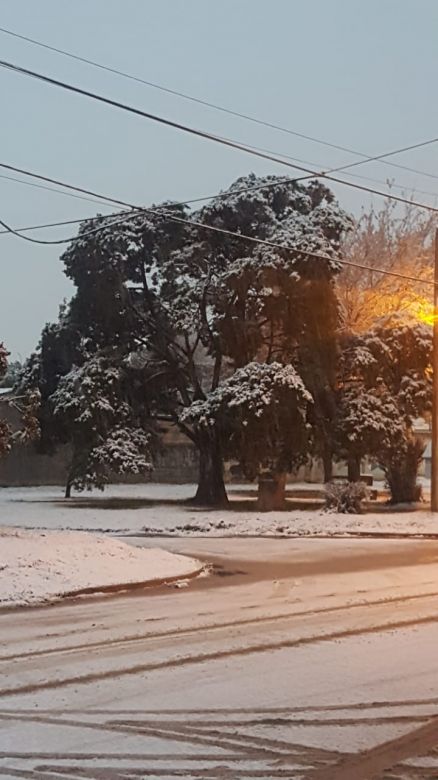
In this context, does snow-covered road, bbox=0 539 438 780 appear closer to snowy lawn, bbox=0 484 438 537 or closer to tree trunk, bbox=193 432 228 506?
snowy lawn, bbox=0 484 438 537

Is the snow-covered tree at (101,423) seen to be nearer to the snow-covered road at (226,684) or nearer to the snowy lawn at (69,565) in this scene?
the snowy lawn at (69,565)

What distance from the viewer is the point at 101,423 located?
33.5m

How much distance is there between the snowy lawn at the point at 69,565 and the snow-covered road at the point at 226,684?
814 millimetres

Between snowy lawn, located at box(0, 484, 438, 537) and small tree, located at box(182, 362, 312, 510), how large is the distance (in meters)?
1.29

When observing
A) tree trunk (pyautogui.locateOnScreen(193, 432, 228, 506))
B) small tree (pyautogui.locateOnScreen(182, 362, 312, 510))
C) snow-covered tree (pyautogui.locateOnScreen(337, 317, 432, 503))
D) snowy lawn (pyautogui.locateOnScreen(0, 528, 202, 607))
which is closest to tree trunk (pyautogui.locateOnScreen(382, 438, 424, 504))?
snow-covered tree (pyautogui.locateOnScreen(337, 317, 432, 503))

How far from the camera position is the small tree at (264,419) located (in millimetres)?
31078

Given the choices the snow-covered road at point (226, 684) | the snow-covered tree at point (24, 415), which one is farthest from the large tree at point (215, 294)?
the snow-covered road at point (226, 684)

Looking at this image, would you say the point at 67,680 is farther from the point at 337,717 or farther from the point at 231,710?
the point at 337,717

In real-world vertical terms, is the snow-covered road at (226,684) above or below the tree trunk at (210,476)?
below

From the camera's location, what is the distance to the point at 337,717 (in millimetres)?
7797

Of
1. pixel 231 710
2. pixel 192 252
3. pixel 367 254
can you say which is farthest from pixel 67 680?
pixel 367 254

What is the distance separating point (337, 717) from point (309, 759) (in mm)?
1130

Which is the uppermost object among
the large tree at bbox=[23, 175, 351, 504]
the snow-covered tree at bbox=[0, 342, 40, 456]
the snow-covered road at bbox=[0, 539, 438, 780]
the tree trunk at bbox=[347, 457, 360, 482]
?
the large tree at bbox=[23, 175, 351, 504]

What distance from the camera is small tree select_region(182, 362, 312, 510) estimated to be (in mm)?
31078
